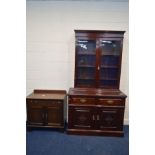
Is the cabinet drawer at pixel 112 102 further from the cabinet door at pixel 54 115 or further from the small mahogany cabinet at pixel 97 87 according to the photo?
the cabinet door at pixel 54 115

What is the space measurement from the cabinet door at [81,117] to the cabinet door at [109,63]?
661 mm

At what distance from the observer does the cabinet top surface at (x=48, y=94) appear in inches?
170

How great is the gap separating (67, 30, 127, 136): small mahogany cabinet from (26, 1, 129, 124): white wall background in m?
0.32

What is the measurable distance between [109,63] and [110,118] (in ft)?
3.84

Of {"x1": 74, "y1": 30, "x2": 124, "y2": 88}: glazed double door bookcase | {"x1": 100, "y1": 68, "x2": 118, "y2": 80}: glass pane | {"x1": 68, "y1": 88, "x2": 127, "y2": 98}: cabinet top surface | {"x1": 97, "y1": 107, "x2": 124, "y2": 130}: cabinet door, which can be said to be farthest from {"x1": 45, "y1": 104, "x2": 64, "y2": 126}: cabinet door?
{"x1": 100, "y1": 68, "x2": 118, "y2": 80}: glass pane

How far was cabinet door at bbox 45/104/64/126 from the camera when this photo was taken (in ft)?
13.9

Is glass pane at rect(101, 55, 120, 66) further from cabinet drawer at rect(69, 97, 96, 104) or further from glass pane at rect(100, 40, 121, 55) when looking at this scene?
cabinet drawer at rect(69, 97, 96, 104)

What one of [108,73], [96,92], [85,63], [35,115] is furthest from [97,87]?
[35,115]

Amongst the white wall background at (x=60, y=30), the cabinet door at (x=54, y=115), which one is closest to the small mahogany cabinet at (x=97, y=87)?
the cabinet door at (x=54, y=115)

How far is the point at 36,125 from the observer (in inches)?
170

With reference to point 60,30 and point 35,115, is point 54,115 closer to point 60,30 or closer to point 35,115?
point 35,115

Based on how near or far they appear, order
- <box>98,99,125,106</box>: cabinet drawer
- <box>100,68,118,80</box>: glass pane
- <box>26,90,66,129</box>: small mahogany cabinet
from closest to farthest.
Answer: <box>98,99,125,106</box>: cabinet drawer → <box>26,90,66,129</box>: small mahogany cabinet → <box>100,68,118,80</box>: glass pane

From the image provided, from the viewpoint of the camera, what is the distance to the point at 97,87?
14.5 ft
